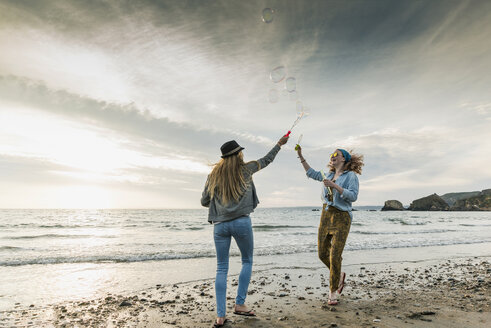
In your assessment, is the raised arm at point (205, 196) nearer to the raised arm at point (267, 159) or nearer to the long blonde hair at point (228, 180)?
the long blonde hair at point (228, 180)

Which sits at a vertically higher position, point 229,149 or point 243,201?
point 229,149

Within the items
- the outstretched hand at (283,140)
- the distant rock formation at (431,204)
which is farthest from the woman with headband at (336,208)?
the distant rock formation at (431,204)

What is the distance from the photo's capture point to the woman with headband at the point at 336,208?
4.64 m

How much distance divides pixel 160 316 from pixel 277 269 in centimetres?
415

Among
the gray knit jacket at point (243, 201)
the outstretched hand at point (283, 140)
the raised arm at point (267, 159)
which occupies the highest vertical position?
the outstretched hand at point (283, 140)

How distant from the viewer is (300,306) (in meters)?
4.79

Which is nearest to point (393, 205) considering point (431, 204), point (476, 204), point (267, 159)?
point (431, 204)

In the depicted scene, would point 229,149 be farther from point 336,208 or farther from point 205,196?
point 336,208

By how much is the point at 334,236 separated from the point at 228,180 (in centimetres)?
205

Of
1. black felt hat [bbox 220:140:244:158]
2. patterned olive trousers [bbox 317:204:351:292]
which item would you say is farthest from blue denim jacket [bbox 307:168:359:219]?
black felt hat [bbox 220:140:244:158]

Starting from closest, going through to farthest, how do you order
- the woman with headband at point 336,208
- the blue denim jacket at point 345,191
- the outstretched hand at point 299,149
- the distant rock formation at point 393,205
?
the blue denim jacket at point 345,191 < the woman with headband at point 336,208 < the outstretched hand at point 299,149 < the distant rock formation at point 393,205

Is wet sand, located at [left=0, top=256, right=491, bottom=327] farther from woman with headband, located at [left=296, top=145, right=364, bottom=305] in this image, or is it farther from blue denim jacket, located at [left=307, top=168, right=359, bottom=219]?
blue denim jacket, located at [left=307, top=168, right=359, bottom=219]

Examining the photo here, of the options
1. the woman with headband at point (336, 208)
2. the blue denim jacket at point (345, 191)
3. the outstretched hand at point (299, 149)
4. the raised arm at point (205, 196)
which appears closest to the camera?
the raised arm at point (205, 196)

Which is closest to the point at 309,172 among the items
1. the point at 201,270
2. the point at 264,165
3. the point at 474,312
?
the point at 264,165
